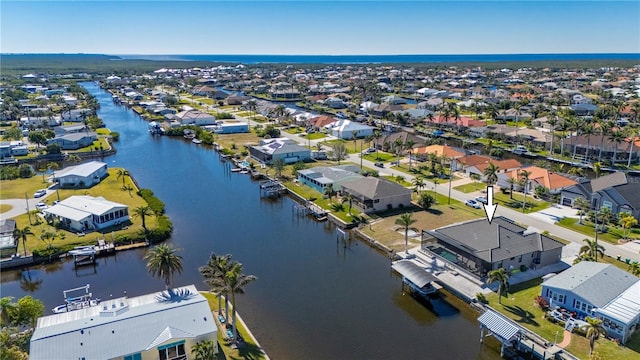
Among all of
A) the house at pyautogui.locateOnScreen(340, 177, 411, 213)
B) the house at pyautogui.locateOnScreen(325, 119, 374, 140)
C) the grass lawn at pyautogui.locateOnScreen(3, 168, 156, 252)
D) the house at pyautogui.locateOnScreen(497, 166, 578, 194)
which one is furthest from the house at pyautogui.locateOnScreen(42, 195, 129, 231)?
the house at pyautogui.locateOnScreen(325, 119, 374, 140)

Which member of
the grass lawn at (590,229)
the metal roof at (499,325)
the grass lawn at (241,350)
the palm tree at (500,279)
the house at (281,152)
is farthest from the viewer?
the house at (281,152)

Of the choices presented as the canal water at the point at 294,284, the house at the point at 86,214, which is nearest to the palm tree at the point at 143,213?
the house at the point at 86,214

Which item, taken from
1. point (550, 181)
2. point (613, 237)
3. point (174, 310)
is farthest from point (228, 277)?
point (550, 181)

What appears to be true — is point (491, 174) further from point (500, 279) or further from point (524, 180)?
point (500, 279)

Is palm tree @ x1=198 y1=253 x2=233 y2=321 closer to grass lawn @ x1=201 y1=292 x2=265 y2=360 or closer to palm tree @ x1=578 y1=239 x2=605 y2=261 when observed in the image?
grass lawn @ x1=201 y1=292 x2=265 y2=360

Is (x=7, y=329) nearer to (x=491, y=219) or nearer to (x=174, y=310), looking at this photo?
(x=174, y=310)

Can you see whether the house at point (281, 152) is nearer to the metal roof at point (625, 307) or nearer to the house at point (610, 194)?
the house at point (610, 194)

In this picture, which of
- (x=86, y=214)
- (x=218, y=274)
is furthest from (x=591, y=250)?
(x=86, y=214)
